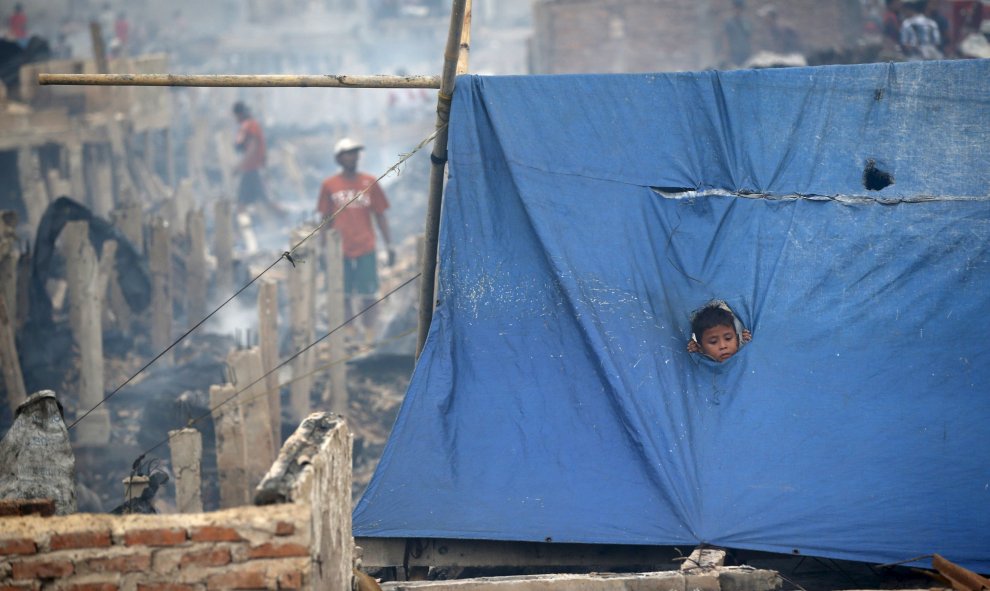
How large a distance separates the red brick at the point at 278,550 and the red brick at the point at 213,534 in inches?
3.0

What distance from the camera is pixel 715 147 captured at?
561cm

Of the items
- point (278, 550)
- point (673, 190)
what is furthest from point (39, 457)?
point (673, 190)

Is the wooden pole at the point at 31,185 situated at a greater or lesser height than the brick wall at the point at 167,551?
greater

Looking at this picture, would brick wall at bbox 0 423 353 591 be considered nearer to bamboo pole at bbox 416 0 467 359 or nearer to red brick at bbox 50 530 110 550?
red brick at bbox 50 530 110 550

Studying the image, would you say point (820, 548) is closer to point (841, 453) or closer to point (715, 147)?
point (841, 453)

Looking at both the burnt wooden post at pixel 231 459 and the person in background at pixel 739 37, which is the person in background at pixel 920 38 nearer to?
the person in background at pixel 739 37

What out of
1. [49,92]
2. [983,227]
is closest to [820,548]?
[983,227]

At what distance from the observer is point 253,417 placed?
24.3ft

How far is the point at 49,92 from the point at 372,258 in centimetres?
842

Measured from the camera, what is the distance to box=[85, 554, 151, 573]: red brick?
3537 millimetres

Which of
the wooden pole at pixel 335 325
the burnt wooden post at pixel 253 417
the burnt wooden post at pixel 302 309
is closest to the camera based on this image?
the burnt wooden post at pixel 253 417

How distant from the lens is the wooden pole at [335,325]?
8852 millimetres

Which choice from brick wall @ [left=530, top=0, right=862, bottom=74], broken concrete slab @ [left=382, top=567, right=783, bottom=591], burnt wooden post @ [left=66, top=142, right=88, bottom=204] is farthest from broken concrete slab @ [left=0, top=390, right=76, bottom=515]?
brick wall @ [left=530, top=0, right=862, bottom=74]

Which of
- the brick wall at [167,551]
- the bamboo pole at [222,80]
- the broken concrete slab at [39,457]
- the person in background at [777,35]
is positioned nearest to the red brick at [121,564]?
the brick wall at [167,551]
